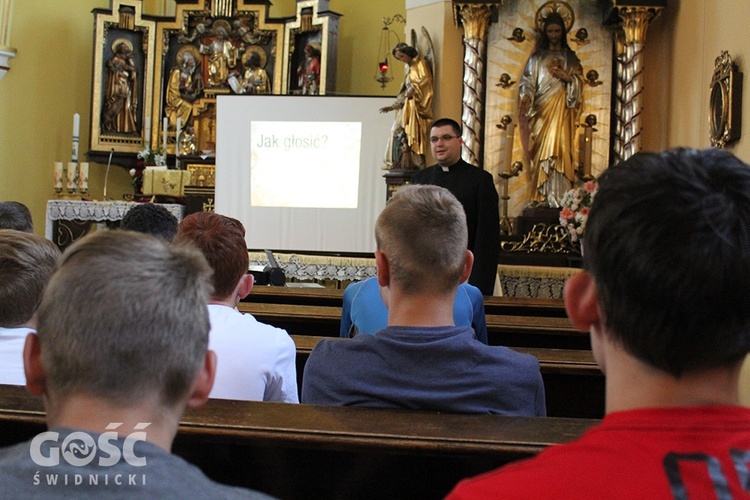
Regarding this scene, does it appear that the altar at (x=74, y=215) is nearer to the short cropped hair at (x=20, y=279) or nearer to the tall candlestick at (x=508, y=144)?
the tall candlestick at (x=508, y=144)

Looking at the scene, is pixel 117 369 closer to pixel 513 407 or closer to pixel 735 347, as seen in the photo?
pixel 735 347

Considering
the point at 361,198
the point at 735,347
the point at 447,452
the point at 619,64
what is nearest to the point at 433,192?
the point at 447,452

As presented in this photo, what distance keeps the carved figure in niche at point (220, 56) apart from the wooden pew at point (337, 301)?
750cm

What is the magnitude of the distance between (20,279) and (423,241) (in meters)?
0.99

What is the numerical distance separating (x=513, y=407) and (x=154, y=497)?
1.07 metres

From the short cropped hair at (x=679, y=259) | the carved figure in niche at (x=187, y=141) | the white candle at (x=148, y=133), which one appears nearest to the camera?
the short cropped hair at (x=679, y=259)

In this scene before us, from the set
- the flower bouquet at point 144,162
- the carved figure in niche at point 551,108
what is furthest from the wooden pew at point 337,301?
the flower bouquet at point 144,162

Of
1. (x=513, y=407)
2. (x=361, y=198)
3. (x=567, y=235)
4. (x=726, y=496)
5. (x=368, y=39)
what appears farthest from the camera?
(x=368, y=39)

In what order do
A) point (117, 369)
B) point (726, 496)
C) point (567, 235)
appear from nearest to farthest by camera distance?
point (726, 496) < point (117, 369) < point (567, 235)

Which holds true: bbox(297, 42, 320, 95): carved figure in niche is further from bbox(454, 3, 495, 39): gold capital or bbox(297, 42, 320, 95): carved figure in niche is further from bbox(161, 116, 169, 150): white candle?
bbox(454, 3, 495, 39): gold capital

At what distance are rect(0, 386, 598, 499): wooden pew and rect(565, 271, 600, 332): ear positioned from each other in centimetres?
52

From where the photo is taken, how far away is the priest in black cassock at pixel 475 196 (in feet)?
18.3

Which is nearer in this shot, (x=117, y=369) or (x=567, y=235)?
(x=117, y=369)

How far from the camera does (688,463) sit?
2.99 feet
